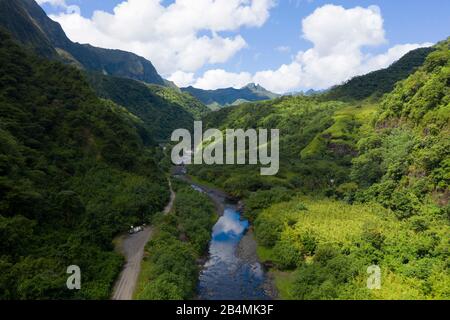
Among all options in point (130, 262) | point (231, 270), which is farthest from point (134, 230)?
point (231, 270)

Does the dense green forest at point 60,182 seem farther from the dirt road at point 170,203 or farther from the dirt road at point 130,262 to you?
the dirt road at point 130,262

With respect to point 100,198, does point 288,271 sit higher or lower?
lower

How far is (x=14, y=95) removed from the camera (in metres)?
104

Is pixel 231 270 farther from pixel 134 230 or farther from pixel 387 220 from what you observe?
pixel 387 220

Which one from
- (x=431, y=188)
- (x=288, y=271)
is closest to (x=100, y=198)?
(x=288, y=271)

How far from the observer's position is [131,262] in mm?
69438

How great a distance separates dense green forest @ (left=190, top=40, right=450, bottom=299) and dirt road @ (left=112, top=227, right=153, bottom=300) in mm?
24864

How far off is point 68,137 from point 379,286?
284ft

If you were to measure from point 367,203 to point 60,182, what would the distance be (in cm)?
7413

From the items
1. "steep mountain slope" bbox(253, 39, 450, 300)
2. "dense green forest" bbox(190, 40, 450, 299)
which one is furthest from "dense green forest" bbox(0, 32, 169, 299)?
"steep mountain slope" bbox(253, 39, 450, 300)

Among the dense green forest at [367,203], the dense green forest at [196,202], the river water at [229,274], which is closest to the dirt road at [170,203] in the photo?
the dense green forest at [196,202]

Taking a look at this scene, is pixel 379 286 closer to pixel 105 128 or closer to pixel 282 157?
pixel 105 128
